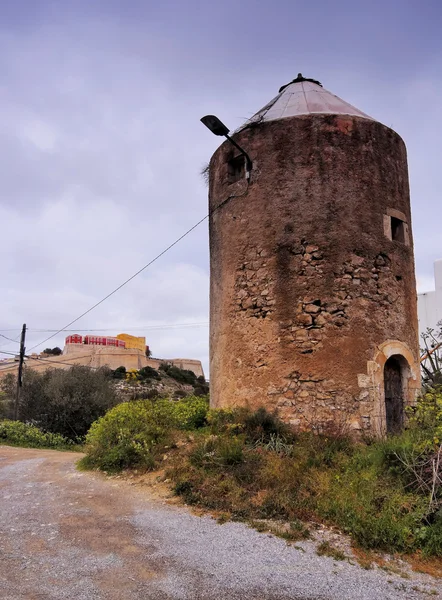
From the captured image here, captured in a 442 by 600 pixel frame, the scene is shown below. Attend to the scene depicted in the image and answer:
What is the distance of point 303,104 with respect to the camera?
10219 millimetres

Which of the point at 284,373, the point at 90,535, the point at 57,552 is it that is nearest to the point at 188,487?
the point at 90,535

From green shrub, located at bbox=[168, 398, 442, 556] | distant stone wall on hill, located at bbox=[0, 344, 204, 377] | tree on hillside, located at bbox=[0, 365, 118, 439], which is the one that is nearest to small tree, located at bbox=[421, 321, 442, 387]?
green shrub, located at bbox=[168, 398, 442, 556]

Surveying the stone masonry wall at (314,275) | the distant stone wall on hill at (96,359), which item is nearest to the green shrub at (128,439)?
the stone masonry wall at (314,275)

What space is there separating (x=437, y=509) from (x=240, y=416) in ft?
12.4

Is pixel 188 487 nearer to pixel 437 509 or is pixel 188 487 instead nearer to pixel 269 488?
pixel 269 488

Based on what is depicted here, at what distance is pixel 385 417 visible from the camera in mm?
8727

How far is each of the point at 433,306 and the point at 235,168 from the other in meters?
17.7

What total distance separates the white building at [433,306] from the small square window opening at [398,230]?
52.3 ft

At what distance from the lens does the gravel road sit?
4.11 m

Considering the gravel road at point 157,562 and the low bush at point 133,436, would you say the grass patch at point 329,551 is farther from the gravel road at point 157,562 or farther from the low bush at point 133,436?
the low bush at point 133,436

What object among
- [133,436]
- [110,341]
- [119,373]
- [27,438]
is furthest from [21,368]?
[110,341]

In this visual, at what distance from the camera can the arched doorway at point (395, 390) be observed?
9062 millimetres

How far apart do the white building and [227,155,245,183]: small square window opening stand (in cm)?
1712

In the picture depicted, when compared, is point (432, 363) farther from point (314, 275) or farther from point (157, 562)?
point (157, 562)
